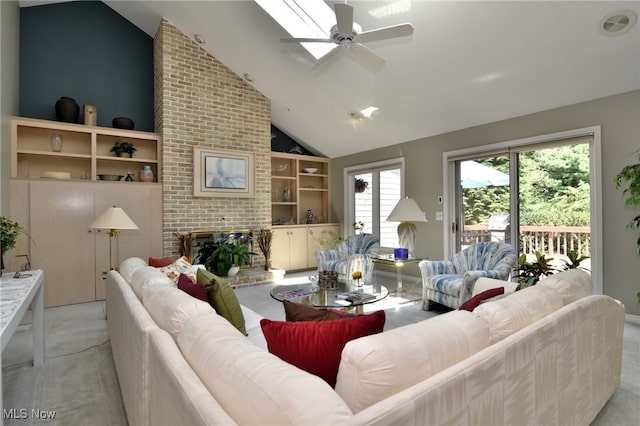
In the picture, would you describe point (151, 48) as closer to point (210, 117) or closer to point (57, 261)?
point (210, 117)

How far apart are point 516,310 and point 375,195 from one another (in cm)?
493

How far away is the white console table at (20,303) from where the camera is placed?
149cm

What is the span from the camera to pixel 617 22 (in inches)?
112

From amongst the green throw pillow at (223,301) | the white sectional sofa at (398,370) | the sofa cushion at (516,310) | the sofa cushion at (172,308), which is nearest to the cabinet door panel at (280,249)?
the green throw pillow at (223,301)

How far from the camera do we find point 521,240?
4285 millimetres

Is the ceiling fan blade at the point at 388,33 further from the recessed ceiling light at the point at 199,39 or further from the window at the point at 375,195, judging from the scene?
the recessed ceiling light at the point at 199,39

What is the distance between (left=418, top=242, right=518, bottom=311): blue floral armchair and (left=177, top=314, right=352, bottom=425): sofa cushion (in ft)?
9.19

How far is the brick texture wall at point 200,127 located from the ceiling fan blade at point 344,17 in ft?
10.1

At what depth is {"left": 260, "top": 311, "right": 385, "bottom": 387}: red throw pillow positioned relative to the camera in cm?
109

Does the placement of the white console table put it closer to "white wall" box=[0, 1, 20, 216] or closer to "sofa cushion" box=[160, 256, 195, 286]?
"sofa cushion" box=[160, 256, 195, 286]

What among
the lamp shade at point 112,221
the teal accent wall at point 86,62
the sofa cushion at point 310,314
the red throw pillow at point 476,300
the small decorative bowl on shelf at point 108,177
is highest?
the teal accent wall at point 86,62

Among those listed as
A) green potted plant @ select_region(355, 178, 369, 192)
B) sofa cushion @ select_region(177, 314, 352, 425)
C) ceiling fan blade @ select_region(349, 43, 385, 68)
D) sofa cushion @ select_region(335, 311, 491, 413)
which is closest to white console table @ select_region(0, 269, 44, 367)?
sofa cushion @ select_region(177, 314, 352, 425)

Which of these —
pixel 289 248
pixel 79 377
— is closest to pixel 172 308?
pixel 79 377

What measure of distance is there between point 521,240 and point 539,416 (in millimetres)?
3425
